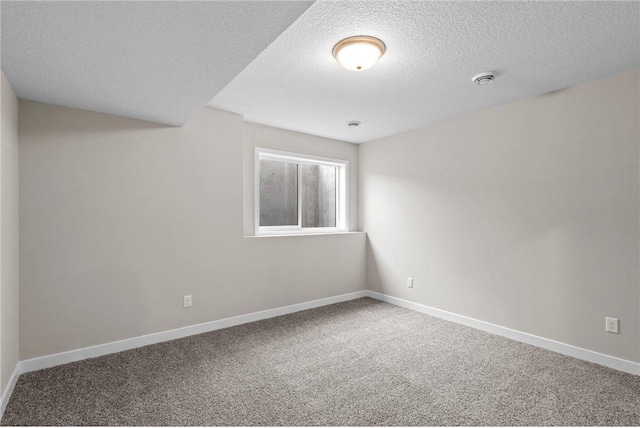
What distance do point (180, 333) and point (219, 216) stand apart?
1.20m

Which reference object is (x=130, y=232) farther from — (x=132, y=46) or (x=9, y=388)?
(x=132, y=46)

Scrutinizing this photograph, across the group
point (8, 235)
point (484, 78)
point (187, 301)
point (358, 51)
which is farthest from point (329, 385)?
point (484, 78)

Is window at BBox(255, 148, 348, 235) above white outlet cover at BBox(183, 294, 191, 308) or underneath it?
above

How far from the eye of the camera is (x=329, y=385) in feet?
7.48

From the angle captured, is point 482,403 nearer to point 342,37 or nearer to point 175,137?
point 342,37

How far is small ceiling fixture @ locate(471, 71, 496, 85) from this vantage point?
251cm

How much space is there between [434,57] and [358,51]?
1.91ft

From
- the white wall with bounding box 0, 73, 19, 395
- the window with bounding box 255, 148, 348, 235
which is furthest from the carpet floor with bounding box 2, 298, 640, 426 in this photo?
the window with bounding box 255, 148, 348, 235

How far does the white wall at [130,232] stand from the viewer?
2527 mm

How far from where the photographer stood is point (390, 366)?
2.58m

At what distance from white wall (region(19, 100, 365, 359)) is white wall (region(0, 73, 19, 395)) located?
13 centimetres

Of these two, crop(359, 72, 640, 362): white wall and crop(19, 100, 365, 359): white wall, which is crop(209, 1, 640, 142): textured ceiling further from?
crop(19, 100, 365, 359): white wall

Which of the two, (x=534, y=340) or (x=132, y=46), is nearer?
(x=132, y=46)

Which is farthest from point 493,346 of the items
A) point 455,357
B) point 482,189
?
point 482,189
